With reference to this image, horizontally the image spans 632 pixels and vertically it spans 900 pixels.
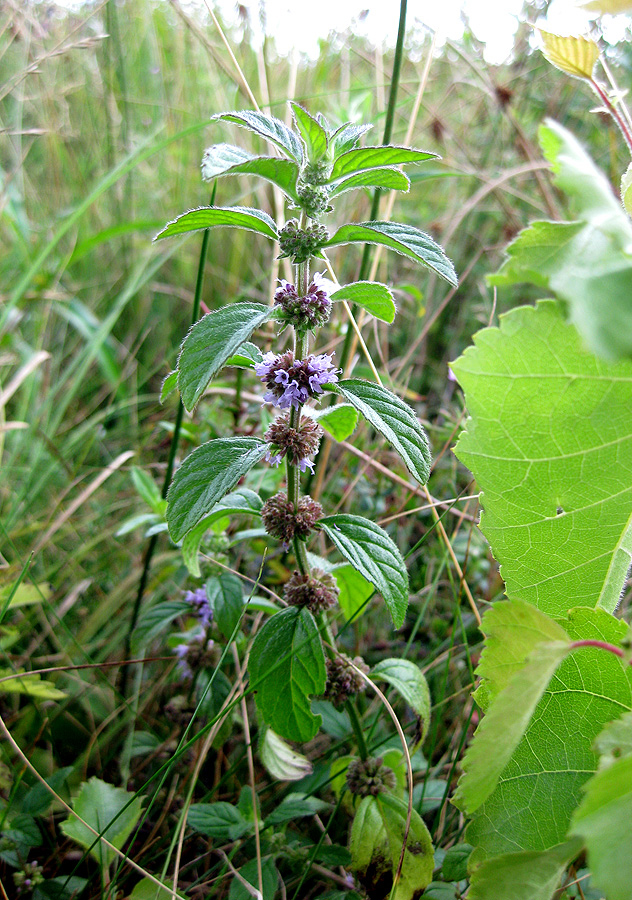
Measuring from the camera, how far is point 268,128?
848mm

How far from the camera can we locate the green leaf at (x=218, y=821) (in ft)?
3.57

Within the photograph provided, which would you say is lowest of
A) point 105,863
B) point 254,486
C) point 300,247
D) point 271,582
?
point 105,863

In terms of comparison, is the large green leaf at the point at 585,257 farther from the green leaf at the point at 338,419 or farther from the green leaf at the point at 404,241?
the green leaf at the point at 338,419

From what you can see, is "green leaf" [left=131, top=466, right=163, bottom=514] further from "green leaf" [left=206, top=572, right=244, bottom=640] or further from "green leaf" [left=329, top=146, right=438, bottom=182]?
"green leaf" [left=329, top=146, right=438, bottom=182]

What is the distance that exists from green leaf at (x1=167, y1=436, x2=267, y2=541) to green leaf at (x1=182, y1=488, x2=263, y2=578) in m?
0.12

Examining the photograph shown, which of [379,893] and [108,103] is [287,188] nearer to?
[379,893]

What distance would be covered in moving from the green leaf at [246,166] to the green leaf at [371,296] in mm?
142

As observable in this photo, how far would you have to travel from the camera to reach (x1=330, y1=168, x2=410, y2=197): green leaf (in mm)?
835

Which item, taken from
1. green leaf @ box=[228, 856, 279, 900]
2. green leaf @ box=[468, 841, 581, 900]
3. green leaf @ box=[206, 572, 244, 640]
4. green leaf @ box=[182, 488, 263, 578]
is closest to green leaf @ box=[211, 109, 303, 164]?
green leaf @ box=[182, 488, 263, 578]

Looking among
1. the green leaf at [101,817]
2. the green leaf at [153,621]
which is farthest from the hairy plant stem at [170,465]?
the green leaf at [101,817]

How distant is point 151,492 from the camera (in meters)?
1.42

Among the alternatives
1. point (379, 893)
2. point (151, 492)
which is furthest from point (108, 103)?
point (379, 893)

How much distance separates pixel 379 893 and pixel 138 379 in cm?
→ 191

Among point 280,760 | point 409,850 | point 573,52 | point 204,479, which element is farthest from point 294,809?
point 573,52
